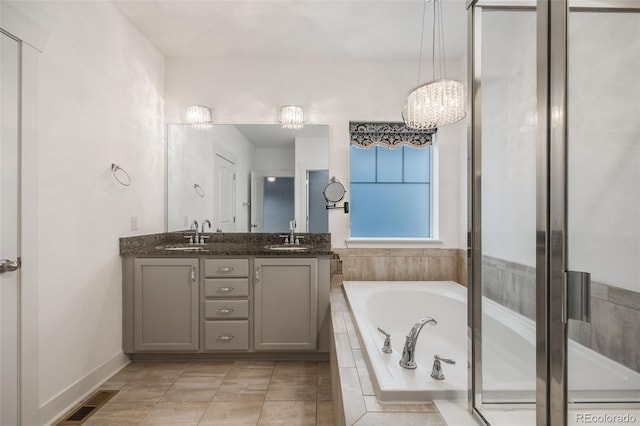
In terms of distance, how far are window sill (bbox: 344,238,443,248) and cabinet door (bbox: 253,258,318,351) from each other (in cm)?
66

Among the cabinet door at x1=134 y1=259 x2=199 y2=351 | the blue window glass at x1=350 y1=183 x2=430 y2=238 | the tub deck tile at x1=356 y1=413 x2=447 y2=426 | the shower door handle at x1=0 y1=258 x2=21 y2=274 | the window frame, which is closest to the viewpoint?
the tub deck tile at x1=356 y1=413 x2=447 y2=426

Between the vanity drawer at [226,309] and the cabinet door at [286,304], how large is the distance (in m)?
0.09

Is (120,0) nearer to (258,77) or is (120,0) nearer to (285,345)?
(258,77)

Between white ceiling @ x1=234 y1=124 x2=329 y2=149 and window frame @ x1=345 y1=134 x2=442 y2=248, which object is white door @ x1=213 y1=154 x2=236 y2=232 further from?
window frame @ x1=345 y1=134 x2=442 y2=248

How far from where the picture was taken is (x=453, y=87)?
1.88 meters

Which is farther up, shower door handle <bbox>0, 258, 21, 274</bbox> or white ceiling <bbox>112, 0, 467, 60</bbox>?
white ceiling <bbox>112, 0, 467, 60</bbox>

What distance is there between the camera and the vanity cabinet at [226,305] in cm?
259

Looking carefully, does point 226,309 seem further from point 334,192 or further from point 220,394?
point 334,192

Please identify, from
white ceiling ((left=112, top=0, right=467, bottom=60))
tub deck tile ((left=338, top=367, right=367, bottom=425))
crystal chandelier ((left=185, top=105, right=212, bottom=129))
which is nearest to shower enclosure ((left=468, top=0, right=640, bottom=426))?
tub deck tile ((left=338, top=367, right=367, bottom=425))

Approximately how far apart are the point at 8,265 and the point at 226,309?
4.45 feet

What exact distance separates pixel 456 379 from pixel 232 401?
53.5 inches

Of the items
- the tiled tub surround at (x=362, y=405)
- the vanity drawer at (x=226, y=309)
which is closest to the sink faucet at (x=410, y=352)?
the tiled tub surround at (x=362, y=405)

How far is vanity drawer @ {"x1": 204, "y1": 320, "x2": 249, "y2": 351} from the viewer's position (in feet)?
8.49

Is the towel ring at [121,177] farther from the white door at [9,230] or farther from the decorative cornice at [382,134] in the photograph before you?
the decorative cornice at [382,134]
